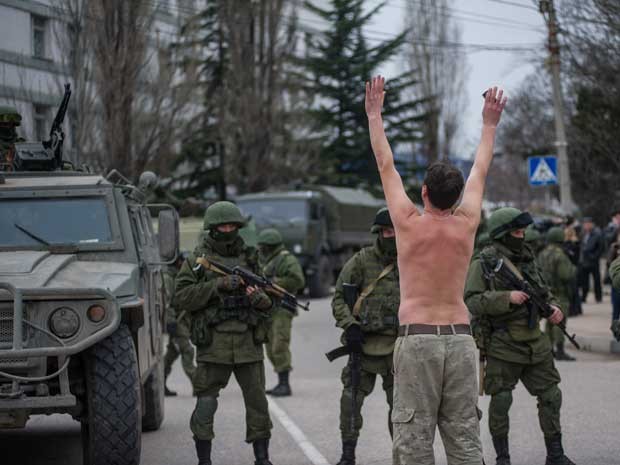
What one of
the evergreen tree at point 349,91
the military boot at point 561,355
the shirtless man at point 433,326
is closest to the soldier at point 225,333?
the shirtless man at point 433,326

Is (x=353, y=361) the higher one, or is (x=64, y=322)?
(x=64, y=322)

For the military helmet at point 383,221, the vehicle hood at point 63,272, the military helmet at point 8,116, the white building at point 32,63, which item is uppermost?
the white building at point 32,63

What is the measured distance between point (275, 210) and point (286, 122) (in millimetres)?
11310

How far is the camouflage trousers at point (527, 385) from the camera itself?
26.1 ft

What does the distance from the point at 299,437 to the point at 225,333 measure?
6.50ft

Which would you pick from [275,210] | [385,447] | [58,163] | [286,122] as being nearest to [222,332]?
[385,447]

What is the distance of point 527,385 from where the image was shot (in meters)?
8.12

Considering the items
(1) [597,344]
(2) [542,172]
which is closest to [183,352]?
(1) [597,344]

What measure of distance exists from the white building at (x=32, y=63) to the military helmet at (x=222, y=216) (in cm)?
651

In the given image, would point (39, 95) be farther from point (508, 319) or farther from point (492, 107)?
point (492, 107)

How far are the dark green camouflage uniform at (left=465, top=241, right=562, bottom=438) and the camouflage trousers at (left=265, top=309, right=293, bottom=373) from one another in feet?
15.3

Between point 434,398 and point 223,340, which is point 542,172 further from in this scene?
point 434,398

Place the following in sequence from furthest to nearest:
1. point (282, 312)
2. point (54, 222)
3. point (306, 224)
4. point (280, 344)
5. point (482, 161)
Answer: point (306, 224)
point (282, 312)
point (280, 344)
point (54, 222)
point (482, 161)

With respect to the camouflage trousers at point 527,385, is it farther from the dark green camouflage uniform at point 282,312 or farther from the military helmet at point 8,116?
the dark green camouflage uniform at point 282,312
